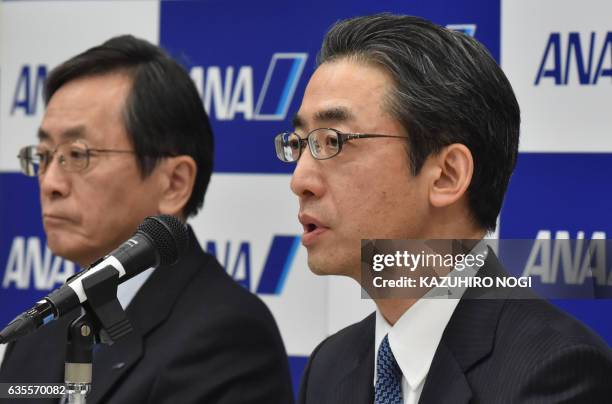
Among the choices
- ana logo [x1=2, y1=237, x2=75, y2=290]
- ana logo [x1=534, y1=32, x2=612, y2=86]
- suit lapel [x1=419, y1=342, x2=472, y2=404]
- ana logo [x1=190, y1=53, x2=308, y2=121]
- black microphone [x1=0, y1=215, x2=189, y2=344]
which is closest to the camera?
black microphone [x1=0, y1=215, x2=189, y2=344]

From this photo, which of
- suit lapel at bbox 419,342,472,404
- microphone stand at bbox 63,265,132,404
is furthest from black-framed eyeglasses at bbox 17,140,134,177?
suit lapel at bbox 419,342,472,404

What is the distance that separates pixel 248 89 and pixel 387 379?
5.55 ft

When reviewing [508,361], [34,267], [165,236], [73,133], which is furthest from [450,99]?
[34,267]

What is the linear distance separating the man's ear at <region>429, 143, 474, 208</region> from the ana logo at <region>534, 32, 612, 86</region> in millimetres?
929

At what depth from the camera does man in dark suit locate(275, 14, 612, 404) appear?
2.28 metres

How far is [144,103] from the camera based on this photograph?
130 inches

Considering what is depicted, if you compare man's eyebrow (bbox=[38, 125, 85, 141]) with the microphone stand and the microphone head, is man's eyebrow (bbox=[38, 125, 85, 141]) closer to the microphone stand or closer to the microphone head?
the microphone head

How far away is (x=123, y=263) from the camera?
1957mm

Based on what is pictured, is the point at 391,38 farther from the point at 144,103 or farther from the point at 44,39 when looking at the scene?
the point at 44,39

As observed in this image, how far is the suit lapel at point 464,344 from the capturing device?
2180mm

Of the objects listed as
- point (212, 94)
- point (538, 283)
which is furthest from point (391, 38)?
point (212, 94)

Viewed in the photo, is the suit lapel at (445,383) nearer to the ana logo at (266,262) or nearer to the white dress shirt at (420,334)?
the white dress shirt at (420,334)

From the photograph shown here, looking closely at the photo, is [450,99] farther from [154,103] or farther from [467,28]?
[154,103]

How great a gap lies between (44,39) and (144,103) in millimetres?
972
